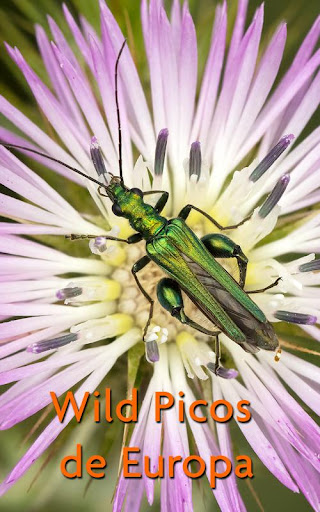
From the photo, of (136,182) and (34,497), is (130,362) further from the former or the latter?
(34,497)

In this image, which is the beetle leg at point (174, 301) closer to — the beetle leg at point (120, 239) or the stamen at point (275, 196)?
the beetle leg at point (120, 239)

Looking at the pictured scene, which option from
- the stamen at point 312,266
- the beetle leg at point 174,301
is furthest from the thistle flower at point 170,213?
the beetle leg at point 174,301

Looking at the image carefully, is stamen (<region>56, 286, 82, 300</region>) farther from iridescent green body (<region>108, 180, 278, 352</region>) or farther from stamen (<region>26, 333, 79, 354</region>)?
iridescent green body (<region>108, 180, 278, 352</region>)

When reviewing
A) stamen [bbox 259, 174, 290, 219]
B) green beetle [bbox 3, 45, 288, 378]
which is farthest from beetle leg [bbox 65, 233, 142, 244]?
stamen [bbox 259, 174, 290, 219]

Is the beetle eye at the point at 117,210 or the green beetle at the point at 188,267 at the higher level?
the beetle eye at the point at 117,210

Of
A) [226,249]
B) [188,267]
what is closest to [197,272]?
[188,267]

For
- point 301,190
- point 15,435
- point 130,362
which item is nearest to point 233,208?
point 301,190

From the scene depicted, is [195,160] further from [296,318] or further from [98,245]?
[296,318]
